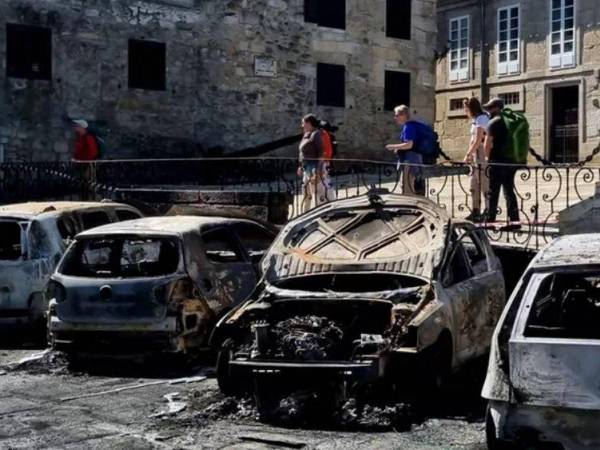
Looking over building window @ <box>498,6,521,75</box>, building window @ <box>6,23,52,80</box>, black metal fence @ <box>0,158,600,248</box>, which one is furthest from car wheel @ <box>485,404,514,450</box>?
building window @ <box>498,6,521,75</box>

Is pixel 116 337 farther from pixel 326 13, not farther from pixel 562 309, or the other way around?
pixel 326 13

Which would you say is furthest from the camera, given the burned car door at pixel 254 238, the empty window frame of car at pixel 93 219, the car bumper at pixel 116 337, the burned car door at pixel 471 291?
the empty window frame of car at pixel 93 219

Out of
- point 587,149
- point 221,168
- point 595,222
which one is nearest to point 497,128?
point 595,222

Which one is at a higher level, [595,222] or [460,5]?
[460,5]

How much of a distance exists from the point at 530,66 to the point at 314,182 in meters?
21.8

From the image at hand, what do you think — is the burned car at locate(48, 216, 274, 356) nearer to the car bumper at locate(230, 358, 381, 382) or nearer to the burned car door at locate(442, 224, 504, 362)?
the car bumper at locate(230, 358, 381, 382)

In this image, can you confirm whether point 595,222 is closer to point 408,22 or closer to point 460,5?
point 408,22

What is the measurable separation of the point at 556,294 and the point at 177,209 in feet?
29.7

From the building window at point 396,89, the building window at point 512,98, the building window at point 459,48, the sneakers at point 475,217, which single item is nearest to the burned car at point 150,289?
the sneakers at point 475,217

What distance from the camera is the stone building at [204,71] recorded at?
21.9 metres

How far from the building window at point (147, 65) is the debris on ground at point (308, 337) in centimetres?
1684

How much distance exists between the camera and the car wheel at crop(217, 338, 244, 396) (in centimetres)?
776

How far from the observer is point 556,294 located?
632 centimetres

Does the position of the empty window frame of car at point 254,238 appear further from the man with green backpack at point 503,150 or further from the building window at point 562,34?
the building window at point 562,34
